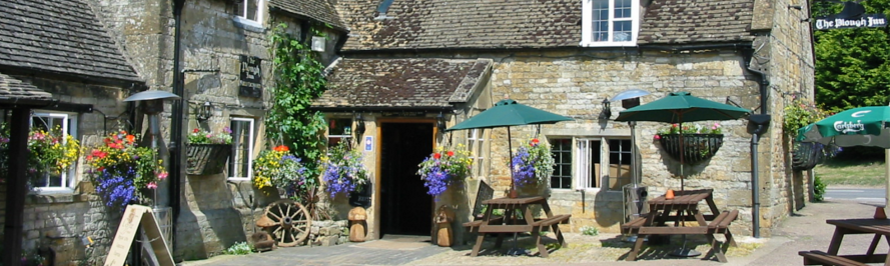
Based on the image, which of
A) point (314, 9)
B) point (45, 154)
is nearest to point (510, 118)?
point (314, 9)

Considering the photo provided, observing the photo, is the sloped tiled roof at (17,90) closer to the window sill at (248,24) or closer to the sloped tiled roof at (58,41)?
the sloped tiled roof at (58,41)

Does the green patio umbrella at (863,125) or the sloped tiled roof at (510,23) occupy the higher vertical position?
the sloped tiled roof at (510,23)

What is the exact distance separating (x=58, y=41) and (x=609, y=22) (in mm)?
9055

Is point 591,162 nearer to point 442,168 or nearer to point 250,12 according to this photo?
point 442,168

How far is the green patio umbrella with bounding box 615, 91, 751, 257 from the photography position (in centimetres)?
1161

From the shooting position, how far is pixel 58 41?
11195 mm

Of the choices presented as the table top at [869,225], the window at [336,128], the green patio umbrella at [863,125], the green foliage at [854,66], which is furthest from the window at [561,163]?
the green foliage at [854,66]

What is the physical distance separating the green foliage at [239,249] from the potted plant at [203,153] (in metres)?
1.34

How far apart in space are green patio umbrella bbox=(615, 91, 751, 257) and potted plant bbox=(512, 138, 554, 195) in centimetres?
250

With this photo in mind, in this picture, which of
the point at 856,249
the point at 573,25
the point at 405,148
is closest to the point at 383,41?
the point at 405,148

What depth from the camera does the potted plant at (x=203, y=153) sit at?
1247cm

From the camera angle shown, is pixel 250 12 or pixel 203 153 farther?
pixel 250 12

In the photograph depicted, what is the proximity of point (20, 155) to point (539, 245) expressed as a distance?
6880mm

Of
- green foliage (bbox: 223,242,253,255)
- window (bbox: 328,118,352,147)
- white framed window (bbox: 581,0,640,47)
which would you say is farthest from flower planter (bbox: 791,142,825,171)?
green foliage (bbox: 223,242,253,255)
